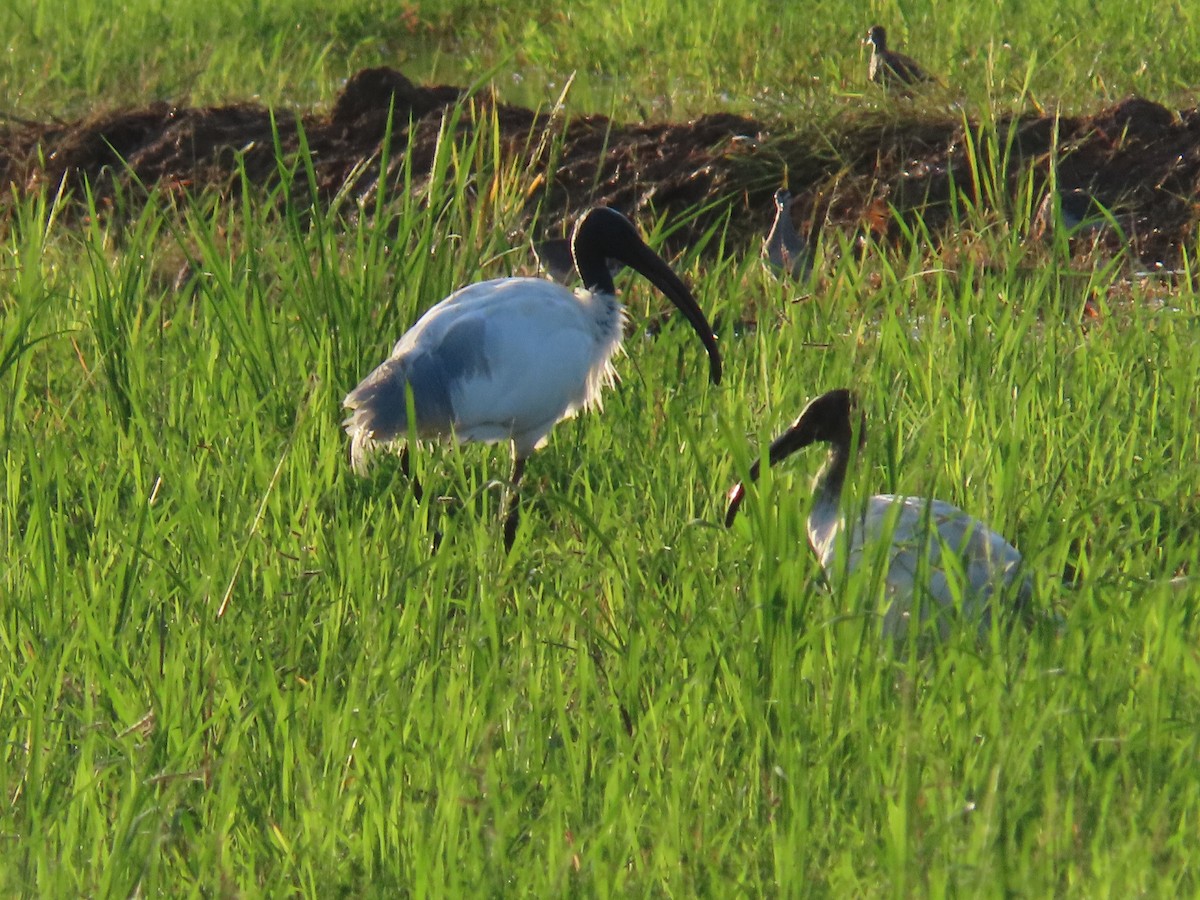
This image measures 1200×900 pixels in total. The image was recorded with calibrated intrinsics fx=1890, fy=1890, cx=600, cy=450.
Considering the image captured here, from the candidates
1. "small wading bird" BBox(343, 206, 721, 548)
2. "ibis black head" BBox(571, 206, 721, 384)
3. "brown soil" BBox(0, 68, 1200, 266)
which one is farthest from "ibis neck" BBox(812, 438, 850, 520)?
"brown soil" BBox(0, 68, 1200, 266)

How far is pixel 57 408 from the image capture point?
188 inches

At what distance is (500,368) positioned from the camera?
16.2 feet

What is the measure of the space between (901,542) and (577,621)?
57 cm

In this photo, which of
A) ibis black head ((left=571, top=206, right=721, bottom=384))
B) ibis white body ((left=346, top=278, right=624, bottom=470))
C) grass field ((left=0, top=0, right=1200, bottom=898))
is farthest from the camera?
ibis black head ((left=571, top=206, right=721, bottom=384))

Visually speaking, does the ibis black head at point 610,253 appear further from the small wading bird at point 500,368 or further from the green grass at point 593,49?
the green grass at point 593,49

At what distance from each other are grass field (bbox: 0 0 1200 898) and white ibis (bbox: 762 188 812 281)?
2.99 feet

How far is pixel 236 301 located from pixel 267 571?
1.40 metres

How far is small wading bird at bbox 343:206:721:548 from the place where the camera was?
181 inches

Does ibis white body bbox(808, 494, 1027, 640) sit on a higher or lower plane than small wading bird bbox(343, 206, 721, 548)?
higher

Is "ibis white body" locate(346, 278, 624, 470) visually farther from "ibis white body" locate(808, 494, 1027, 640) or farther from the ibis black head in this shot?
"ibis white body" locate(808, 494, 1027, 640)

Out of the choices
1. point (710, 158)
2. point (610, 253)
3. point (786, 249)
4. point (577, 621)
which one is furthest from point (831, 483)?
point (710, 158)

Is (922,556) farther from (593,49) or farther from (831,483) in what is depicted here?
(593,49)

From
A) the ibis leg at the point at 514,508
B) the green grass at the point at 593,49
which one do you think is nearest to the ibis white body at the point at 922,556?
the ibis leg at the point at 514,508

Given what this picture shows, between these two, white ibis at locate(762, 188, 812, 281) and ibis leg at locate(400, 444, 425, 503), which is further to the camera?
white ibis at locate(762, 188, 812, 281)
